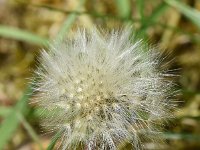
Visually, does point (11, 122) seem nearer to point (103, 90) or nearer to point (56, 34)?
point (56, 34)

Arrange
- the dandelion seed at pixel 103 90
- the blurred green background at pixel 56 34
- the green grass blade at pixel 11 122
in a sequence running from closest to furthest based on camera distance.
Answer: the dandelion seed at pixel 103 90
the green grass blade at pixel 11 122
the blurred green background at pixel 56 34

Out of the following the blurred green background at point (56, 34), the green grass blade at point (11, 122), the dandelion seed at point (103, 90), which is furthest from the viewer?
the blurred green background at point (56, 34)

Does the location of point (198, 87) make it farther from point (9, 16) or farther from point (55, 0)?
point (9, 16)

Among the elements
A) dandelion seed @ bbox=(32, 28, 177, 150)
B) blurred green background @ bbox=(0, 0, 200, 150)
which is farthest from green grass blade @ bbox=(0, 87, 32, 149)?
dandelion seed @ bbox=(32, 28, 177, 150)

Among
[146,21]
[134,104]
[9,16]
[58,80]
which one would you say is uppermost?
[9,16]

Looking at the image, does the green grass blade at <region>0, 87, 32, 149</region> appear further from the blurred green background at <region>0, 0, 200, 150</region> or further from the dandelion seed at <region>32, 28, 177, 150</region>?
the dandelion seed at <region>32, 28, 177, 150</region>

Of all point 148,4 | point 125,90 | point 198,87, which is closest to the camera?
point 125,90

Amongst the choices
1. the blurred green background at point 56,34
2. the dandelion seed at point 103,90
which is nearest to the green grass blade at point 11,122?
the blurred green background at point 56,34

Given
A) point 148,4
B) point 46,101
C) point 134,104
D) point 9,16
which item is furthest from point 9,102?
point 134,104

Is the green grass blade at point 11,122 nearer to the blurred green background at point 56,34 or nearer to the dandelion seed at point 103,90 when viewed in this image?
the blurred green background at point 56,34
